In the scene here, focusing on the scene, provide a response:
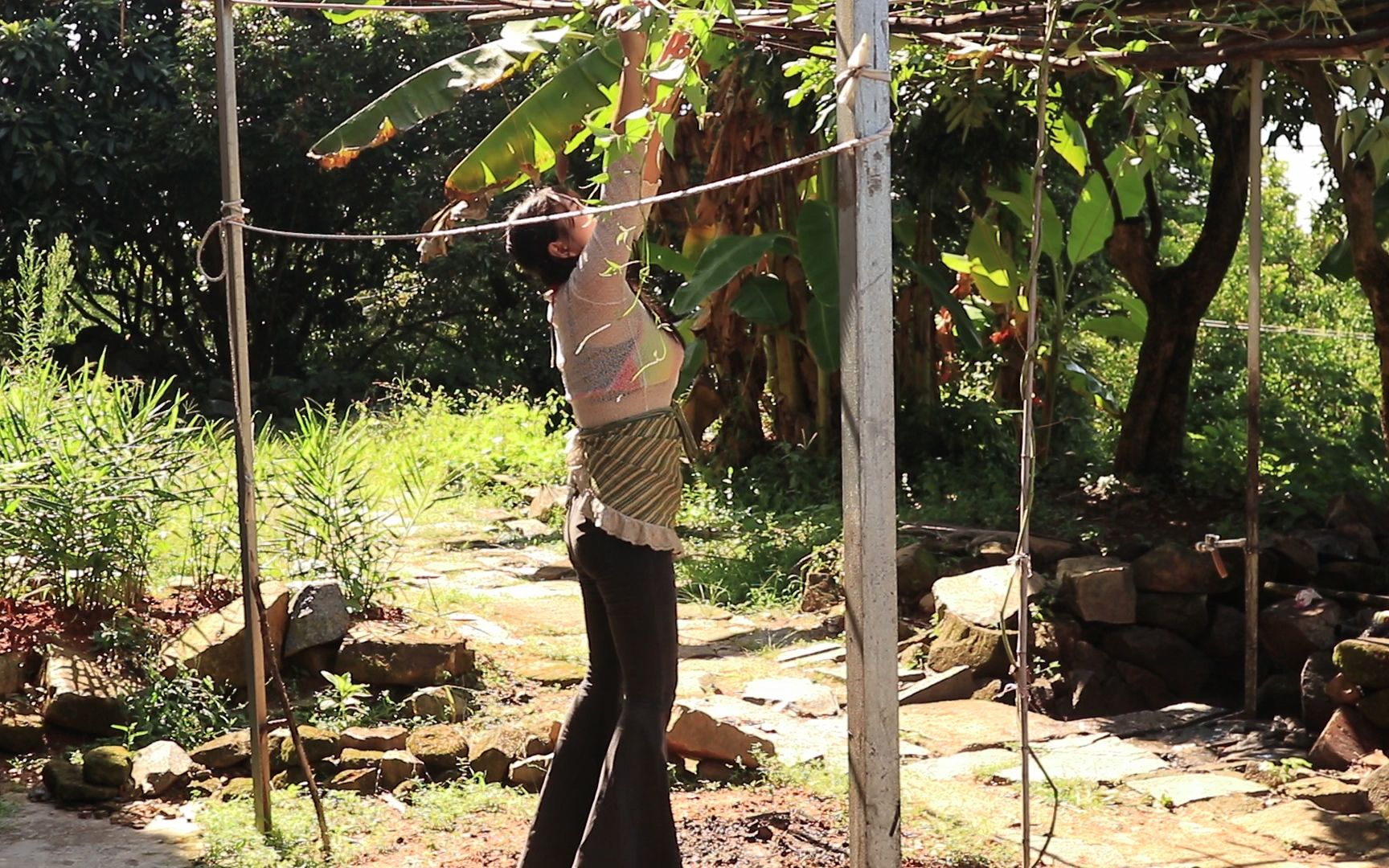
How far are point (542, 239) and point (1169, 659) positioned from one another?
3.97m

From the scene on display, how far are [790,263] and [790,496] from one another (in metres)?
1.54

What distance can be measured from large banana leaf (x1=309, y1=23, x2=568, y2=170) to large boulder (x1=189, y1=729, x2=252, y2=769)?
73.0 inches

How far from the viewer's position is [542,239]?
3322 millimetres

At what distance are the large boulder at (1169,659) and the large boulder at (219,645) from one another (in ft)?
11.2

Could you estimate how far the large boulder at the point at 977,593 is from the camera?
629 cm

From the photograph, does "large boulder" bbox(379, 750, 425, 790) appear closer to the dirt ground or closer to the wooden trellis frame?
the dirt ground

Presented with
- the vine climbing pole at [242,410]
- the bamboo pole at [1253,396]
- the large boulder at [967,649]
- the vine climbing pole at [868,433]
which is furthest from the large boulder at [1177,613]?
the vine climbing pole at [868,433]

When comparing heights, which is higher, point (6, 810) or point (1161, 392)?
point (1161, 392)

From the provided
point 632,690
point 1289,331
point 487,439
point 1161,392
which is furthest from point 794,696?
point 487,439

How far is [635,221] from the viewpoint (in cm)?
305

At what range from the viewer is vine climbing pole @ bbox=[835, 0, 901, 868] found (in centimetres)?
239

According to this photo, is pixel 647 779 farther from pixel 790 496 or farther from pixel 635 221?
pixel 790 496

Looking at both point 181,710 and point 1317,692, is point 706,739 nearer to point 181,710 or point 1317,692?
→ point 181,710

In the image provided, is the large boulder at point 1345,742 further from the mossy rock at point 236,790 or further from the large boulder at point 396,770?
the mossy rock at point 236,790
